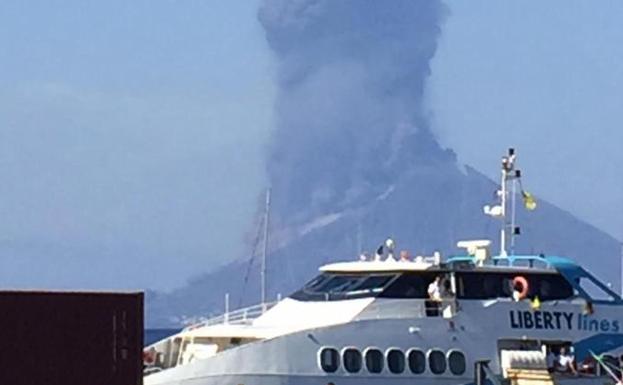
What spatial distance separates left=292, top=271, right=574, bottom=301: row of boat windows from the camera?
38.5 meters

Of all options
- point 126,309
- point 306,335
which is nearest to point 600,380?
point 306,335

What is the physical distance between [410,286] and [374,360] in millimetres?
1837

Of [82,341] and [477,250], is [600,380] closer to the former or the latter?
[477,250]

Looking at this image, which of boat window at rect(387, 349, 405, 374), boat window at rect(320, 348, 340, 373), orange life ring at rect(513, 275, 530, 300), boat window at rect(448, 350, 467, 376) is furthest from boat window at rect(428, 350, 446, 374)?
orange life ring at rect(513, 275, 530, 300)

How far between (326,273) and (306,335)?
2823mm

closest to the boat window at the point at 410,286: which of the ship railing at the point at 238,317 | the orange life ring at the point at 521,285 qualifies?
the orange life ring at the point at 521,285

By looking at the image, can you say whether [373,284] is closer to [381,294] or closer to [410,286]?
[381,294]

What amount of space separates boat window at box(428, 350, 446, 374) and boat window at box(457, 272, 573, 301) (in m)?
1.28

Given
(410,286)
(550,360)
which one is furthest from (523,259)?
(410,286)

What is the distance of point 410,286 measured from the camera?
38.6 m

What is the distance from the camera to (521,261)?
4097 centimetres

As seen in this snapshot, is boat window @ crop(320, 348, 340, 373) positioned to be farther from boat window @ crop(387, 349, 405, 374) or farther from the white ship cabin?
boat window @ crop(387, 349, 405, 374)

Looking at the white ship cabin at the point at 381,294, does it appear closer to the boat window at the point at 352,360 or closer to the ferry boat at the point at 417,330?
the ferry boat at the point at 417,330

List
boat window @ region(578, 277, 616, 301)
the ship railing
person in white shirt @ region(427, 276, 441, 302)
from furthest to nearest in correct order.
Answer: boat window @ region(578, 277, 616, 301), the ship railing, person in white shirt @ region(427, 276, 441, 302)
